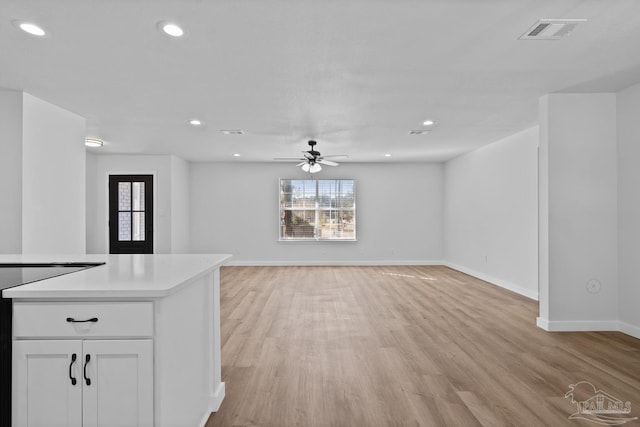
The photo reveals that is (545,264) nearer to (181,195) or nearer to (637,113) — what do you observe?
(637,113)

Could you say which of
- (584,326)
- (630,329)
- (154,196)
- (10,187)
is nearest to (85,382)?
(10,187)

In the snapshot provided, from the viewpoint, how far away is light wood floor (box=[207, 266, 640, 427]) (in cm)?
204

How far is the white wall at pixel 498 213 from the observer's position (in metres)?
4.98

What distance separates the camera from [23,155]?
Answer: 343cm

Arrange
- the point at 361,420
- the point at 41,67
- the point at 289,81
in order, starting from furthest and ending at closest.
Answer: the point at 289,81 < the point at 41,67 < the point at 361,420

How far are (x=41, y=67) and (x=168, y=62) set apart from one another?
1.11 metres

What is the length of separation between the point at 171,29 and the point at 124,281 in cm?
173

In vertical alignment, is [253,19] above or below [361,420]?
above

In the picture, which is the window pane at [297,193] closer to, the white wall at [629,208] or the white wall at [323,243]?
the white wall at [323,243]

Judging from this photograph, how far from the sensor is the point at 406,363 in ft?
8.88

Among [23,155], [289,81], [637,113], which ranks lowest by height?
[23,155]

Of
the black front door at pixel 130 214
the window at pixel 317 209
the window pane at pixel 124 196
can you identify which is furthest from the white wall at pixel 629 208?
the window pane at pixel 124 196

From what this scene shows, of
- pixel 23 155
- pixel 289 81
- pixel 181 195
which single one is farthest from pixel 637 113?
pixel 181 195

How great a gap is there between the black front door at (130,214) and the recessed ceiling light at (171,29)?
550 cm
